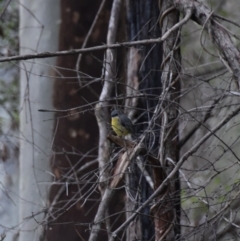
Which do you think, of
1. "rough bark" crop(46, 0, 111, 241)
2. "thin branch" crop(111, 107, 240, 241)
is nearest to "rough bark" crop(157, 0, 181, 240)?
"thin branch" crop(111, 107, 240, 241)

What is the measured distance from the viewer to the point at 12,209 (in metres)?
7.54

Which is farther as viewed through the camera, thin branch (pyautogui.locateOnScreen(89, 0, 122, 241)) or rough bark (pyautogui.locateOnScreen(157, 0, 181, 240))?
thin branch (pyautogui.locateOnScreen(89, 0, 122, 241))

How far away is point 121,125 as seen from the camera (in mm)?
4133

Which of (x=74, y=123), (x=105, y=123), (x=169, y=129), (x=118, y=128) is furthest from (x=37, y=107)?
(x=169, y=129)

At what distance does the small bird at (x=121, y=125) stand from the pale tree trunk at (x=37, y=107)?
50cm

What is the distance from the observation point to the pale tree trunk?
15.0ft

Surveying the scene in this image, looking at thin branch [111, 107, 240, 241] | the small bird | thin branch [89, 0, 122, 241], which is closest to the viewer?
thin branch [111, 107, 240, 241]

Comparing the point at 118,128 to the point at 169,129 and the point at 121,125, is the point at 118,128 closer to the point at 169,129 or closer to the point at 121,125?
the point at 121,125

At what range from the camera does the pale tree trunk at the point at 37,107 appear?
457 centimetres

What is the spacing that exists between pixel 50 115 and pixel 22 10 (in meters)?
0.73

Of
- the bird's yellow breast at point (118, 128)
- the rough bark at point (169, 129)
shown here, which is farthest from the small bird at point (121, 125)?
the rough bark at point (169, 129)

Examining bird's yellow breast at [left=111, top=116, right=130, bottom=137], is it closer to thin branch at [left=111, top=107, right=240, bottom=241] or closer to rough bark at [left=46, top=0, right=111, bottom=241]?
rough bark at [left=46, top=0, right=111, bottom=241]

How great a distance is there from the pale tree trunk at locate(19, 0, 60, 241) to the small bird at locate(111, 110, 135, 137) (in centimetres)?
50

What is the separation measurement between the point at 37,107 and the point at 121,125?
27.1 inches
